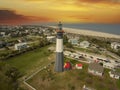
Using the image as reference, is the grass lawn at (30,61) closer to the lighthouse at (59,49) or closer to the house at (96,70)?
the lighthouse at (59,49)

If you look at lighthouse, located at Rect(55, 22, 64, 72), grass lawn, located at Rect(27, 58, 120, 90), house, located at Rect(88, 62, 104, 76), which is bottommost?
grass lawn, located at Rect(27, 58, 120, 90)

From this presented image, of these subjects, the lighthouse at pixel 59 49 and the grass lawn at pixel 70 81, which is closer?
the grass lawn at pixel 70 81

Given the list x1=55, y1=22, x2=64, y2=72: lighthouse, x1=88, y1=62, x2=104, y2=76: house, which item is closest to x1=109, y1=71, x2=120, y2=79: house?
x1=88, y1=62, x2=104, y2=76: house

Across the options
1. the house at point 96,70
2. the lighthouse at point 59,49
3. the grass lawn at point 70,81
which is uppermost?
the lighthouse at point 59,49

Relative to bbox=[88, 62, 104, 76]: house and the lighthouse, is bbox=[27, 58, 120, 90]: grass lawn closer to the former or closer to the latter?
bbox=[88, 62, 104, 76]: house

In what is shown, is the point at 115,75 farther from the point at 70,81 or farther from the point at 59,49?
the point at 59,49

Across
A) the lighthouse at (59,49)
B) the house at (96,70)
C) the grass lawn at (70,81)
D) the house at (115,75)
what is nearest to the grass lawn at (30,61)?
the grass lawn at (70,81)

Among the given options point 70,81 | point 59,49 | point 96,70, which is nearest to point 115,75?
point 96,70

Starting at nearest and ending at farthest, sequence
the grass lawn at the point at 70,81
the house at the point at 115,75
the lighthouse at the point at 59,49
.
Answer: the grass lawn at the point at 70,81
the lighthouse at the point at 59,49
the house at the point at 115,75
